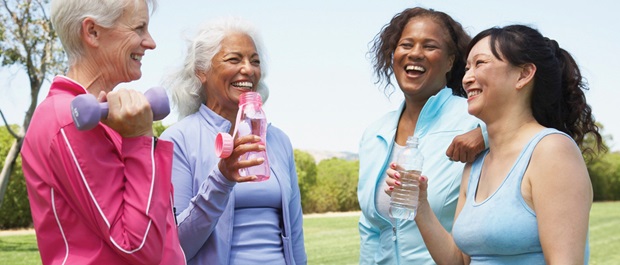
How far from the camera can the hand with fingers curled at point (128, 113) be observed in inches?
85.0

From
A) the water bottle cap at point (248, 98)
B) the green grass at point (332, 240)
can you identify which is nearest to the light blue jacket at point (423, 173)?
the water bottle cap at point (248, 98)

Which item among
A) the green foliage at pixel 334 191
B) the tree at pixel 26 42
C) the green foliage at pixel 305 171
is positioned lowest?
the green foliage at pixel 334 191

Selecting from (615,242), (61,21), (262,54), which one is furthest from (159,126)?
(61,21)

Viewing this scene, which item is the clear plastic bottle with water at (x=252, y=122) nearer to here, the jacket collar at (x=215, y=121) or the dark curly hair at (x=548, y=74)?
the jacket collar at (x=215, y=121)

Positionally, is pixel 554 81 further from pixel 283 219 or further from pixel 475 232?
pixel 283 219

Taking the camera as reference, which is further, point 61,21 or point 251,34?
point 251,34

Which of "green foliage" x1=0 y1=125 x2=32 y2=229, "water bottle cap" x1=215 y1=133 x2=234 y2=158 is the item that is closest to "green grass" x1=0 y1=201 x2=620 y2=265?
"green foliage" x1=0 y1=125 x2=32 y2=229

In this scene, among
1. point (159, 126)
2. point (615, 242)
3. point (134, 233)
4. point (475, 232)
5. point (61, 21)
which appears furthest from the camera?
point (159, 126)

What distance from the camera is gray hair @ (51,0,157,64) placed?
2.32 meters

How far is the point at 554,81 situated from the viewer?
2969 mm

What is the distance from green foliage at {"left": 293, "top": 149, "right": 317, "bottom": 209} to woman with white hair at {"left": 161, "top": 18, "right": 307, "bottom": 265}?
20.6 metres

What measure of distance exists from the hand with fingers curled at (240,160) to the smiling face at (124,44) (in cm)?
58

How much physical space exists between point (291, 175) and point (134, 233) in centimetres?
168

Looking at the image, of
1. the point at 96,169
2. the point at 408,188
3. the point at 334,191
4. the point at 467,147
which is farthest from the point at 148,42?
the point at 334,191
